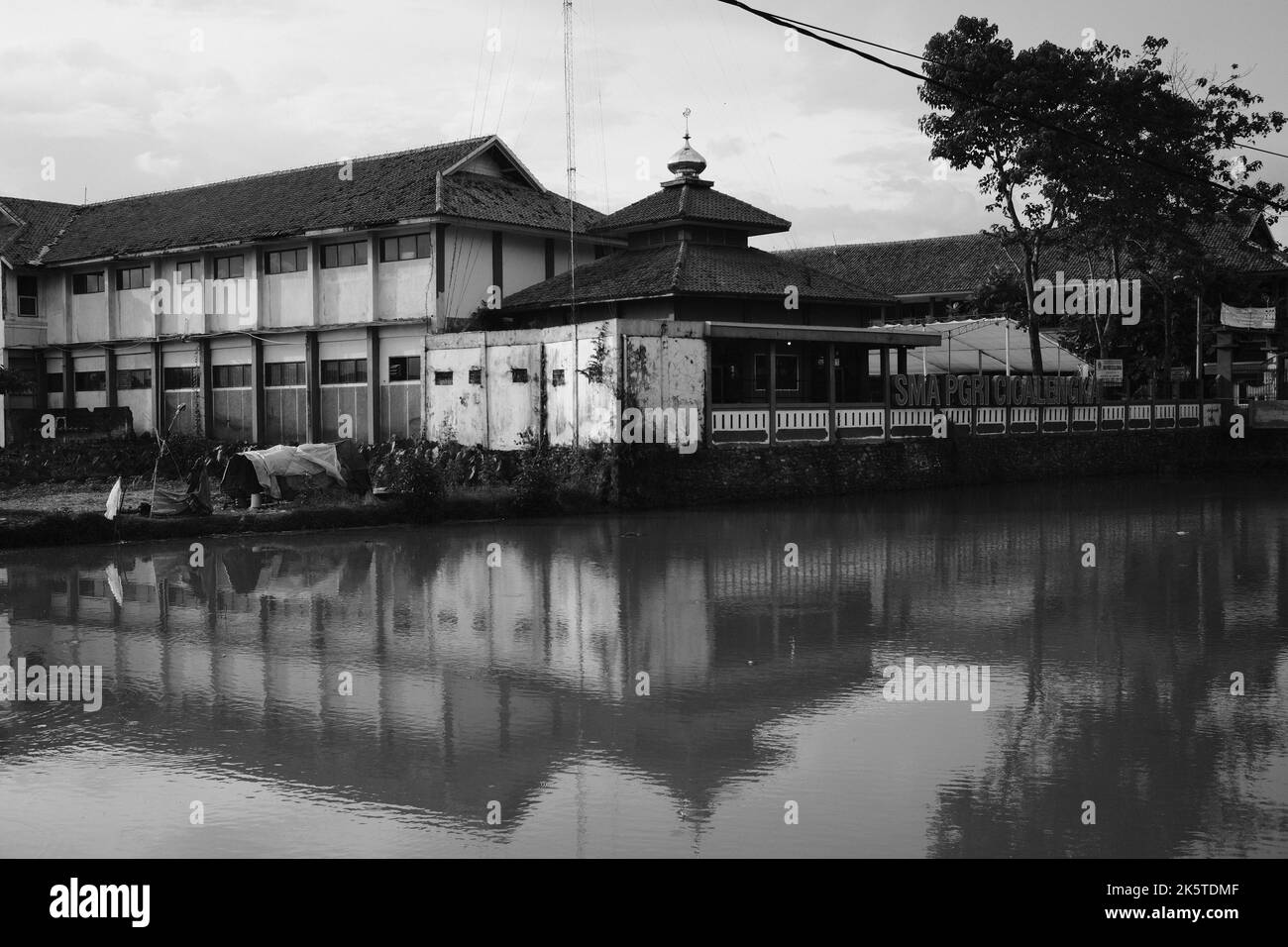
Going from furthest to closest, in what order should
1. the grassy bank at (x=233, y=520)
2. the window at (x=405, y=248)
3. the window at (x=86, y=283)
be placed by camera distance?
the window at (x=86, y=283) < the window at (x=405, y=248) < the grassy bank at (x=233, y=520)

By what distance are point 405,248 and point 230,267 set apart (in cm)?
625

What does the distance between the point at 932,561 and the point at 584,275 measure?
55.8 feet

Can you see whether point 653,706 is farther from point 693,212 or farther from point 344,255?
point 344,255

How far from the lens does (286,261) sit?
1325 inches

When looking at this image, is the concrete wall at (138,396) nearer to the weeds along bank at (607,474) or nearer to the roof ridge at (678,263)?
the weeds along bank at (607,474)

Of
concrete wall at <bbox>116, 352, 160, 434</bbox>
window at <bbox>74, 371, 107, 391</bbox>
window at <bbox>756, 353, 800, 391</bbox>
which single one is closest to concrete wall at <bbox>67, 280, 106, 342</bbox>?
concrete wall at <bbox>116, 352, 160, 434</bbox>

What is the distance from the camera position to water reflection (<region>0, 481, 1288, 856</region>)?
6441mm

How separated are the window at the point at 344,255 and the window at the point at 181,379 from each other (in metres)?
6.20

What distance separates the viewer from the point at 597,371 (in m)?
24.8

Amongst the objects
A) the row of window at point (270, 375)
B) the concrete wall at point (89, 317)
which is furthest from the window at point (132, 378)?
the concrete wall at point (89, 317)

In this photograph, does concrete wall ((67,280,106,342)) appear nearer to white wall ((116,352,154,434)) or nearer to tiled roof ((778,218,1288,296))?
white wall ((116,352,154,434))

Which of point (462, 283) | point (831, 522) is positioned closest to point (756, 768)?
point (831, 522)

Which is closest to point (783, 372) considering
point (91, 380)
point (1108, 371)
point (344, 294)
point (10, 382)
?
point (344, 294)

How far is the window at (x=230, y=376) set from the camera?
35344 mm
